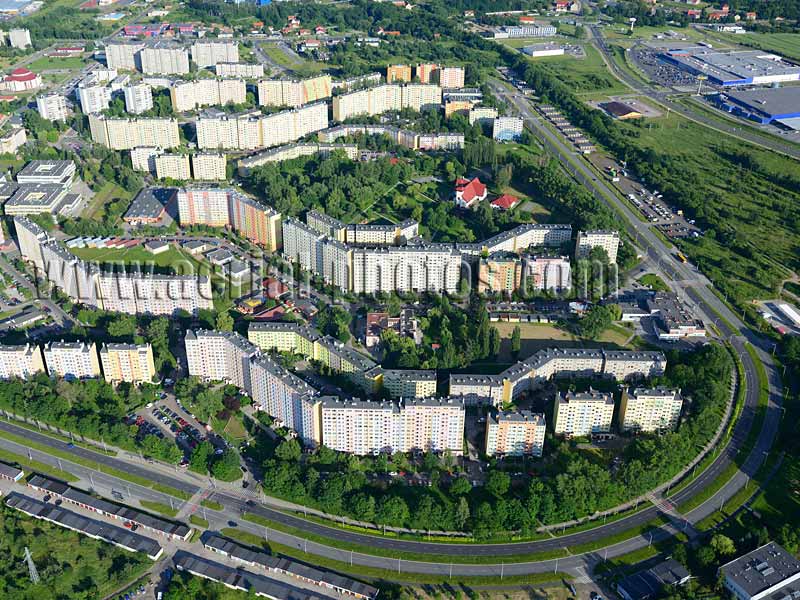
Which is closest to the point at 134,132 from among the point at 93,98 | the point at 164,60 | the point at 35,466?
the point at 93,98

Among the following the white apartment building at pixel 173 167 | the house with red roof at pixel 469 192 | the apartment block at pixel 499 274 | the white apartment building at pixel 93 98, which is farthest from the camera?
the white apartment building at pixel 93 98

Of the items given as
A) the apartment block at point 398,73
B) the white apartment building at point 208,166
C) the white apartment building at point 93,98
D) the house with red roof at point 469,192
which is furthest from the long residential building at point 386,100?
the white apartment building at point 93,98

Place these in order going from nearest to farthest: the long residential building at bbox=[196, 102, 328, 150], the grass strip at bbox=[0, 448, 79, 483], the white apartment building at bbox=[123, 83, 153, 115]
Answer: the grass strip at bbox=[0, 448, 79, 483], the long residential building at bbox=[196, 102, 328, 150], the white apartment building at bbox=[123, 83, 153, 115]

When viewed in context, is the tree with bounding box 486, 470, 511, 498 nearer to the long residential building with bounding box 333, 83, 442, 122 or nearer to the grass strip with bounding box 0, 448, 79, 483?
the grass strip with bounding box 0, 448, 79, 483

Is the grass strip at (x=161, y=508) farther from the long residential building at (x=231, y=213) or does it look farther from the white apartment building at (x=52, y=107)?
the white apartment building at (x=52, y=107)

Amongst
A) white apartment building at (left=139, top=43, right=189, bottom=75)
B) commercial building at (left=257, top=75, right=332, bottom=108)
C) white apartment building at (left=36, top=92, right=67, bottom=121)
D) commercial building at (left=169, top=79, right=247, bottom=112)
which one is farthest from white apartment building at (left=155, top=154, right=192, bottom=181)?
white apartment building at (left=139, top=43, right=189, bottom=75)

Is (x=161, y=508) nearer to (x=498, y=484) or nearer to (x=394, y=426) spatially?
(x=394, y=426)

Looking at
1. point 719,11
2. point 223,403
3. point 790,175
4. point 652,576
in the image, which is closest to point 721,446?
point 652,576
